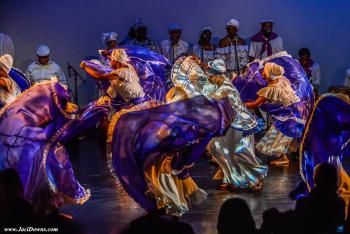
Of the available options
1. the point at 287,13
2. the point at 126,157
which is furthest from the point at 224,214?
the point at 287,13

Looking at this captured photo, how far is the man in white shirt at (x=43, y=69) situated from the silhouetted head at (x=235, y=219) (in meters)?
6.84

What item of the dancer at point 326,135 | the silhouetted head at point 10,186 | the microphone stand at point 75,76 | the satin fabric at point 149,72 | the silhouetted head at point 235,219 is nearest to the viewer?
the silhouetted head at point 10,186

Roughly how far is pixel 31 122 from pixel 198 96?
1.36m

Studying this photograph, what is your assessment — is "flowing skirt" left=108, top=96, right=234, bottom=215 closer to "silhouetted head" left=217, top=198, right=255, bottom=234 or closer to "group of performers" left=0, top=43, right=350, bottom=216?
"group of performers" left=0, top=43, right=350, bottom=216

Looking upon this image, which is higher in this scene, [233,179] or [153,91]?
[153,91]

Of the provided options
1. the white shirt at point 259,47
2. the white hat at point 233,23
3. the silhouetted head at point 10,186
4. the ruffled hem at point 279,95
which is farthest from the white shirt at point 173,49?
the silhouetted head at point 10,186

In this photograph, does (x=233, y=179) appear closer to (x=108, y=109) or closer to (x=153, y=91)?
(x=153, y=91)

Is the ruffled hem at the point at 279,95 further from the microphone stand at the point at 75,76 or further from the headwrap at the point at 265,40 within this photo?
the microphone stand at the point at 75,76

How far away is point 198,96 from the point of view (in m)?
5.81

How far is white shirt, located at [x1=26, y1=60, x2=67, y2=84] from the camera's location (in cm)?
1070

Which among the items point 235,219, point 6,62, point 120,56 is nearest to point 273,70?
point 120,56

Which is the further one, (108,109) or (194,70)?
(194,70)

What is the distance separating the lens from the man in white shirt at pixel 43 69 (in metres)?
10.7

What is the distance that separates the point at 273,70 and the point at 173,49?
3386mm
